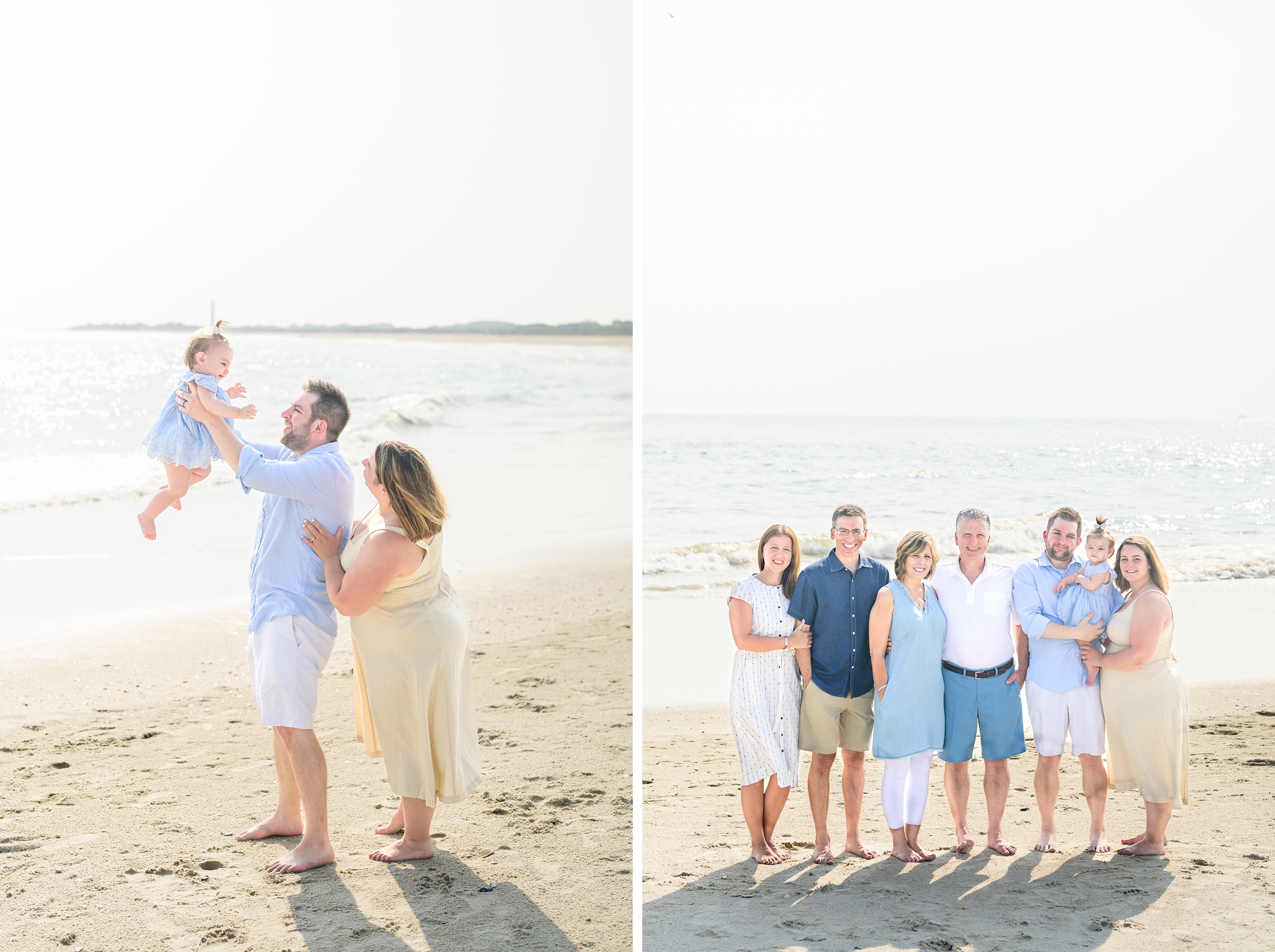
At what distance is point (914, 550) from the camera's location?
3.95 metres

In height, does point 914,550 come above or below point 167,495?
below

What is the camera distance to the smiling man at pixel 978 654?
3973mm

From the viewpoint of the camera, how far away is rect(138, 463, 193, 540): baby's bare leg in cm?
367

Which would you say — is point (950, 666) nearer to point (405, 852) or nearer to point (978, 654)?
point (978, 654)

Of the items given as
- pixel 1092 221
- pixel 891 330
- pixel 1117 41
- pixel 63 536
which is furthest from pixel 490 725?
pixel 891 330

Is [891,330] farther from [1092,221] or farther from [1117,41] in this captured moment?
[1117,41]

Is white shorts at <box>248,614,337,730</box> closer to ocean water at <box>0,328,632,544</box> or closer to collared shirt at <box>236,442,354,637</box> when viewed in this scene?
collared shirt at <box>236,442,354,637</box>

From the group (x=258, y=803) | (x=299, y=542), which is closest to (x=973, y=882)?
(x=299, y=542)

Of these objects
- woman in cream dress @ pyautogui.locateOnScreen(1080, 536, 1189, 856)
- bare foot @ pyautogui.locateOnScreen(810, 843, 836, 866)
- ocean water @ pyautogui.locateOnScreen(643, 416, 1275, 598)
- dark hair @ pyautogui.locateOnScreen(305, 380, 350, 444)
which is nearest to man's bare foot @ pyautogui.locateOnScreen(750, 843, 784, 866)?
bare foot @ pyautogui.locateOnScreen(810, 843, 836, 866)

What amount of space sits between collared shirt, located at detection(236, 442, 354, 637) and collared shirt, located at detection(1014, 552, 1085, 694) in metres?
2.43

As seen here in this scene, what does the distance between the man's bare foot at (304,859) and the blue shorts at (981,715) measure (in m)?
2.21

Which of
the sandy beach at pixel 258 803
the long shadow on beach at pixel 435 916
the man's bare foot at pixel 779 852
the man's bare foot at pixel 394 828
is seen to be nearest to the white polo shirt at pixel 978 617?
the man's bare foot at pixel 779 852

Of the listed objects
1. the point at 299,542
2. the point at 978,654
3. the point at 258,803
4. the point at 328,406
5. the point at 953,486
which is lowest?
the point at 258,803

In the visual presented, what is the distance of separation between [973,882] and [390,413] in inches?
943
